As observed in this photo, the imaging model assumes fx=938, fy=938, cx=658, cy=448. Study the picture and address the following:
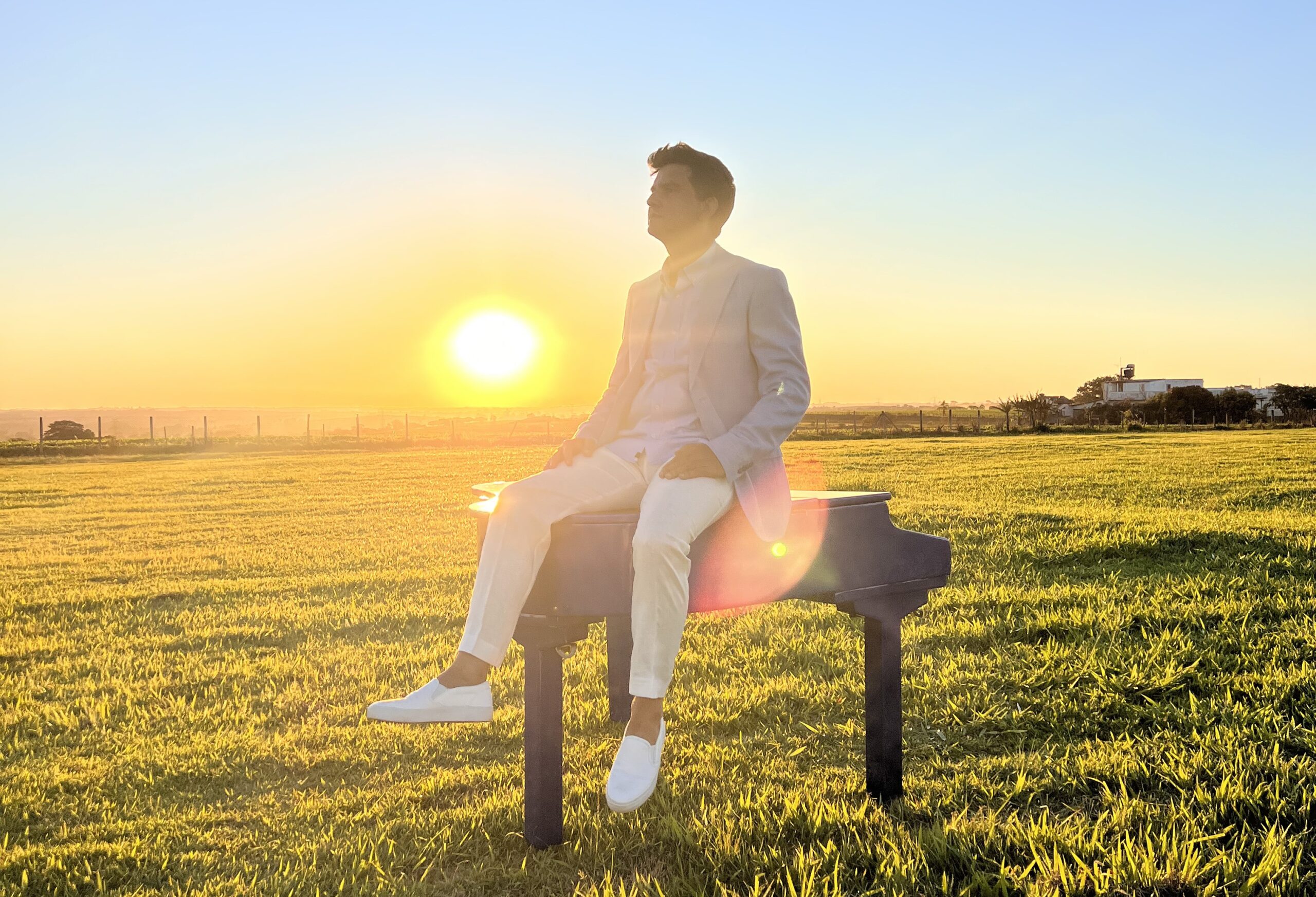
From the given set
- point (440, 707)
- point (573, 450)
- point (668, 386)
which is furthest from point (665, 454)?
point (440, 707)

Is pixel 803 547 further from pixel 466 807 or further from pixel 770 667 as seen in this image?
pixel 770 667

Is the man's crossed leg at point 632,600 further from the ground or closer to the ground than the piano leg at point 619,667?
further from the ground

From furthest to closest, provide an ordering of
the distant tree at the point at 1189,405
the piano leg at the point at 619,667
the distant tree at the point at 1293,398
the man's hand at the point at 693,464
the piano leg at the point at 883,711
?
the distant tree at the point at 1293,398 < the distant tree at the point at 1189,405 < the piano leg at the point at 619,667 < the piano leg at the point at 883,711 < the man's hand at the point at 693,464

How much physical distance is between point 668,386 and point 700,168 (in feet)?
2.52

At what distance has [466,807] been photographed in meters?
3.17

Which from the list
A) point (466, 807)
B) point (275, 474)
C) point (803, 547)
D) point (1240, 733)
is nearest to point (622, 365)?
point (803, 547)

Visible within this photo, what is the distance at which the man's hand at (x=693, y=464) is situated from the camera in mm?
2908

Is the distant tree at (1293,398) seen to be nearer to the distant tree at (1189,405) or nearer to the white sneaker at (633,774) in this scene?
the distant tree at (1189,405)

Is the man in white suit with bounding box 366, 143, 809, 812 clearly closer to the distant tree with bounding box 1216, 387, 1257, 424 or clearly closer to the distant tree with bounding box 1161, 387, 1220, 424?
the distant tree with bounding box 1161, 387, 1220, 424

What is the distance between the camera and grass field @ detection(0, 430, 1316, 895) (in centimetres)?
274

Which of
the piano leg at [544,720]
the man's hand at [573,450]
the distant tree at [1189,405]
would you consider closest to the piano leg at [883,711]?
the piano leg at [544,720]

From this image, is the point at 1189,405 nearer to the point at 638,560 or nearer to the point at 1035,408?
the point at 1035,408

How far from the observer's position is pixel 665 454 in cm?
324

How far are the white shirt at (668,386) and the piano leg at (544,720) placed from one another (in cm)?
74
